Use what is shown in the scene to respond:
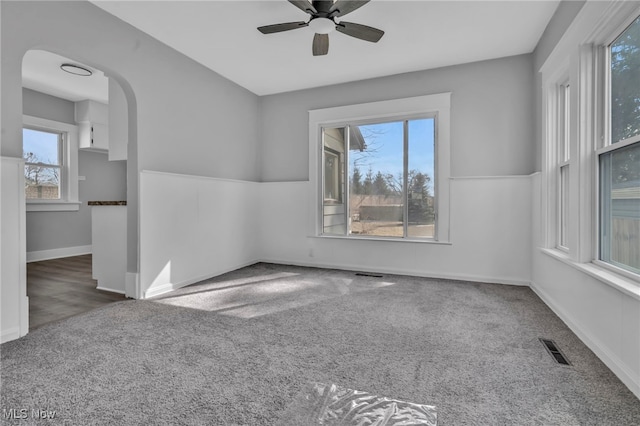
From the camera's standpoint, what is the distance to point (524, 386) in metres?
1.58

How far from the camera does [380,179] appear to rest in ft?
14.1

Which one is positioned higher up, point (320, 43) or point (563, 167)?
point (320, 43)

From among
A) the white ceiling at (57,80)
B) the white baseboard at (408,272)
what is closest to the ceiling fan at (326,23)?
the white baseboard at (408,272)

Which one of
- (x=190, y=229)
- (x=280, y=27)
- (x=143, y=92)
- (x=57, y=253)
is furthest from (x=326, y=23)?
(x=57, y=253)

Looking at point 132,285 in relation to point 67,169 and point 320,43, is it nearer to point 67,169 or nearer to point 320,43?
point 320,43

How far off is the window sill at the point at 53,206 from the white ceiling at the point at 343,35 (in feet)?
6.58

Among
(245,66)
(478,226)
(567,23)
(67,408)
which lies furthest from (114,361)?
(567,23)

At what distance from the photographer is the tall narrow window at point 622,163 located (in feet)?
5.67

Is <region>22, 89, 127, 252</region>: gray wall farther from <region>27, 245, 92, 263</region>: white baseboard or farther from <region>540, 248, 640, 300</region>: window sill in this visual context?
<region>540, 248, 640, 300</region>: window sill

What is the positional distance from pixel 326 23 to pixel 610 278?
8.42ft

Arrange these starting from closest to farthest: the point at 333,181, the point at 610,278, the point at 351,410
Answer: the point at 351,410, the point at 610,278, the point at 333,181

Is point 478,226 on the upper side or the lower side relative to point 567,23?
lower

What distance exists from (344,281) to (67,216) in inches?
201

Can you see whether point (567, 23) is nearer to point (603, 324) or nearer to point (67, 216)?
point (603, 324)
